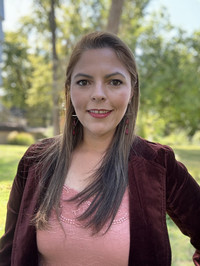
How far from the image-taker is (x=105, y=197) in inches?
52.7

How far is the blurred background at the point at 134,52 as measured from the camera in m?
2.81

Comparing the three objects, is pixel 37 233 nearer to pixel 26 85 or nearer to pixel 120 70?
pixel 120 70

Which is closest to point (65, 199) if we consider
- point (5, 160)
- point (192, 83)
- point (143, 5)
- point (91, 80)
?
point (91, 80)

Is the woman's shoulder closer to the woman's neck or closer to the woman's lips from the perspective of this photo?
the woman's neck

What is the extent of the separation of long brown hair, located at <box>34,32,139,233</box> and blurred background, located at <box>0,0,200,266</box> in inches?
9.4

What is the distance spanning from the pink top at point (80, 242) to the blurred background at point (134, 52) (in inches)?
16.8

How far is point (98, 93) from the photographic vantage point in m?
1.29

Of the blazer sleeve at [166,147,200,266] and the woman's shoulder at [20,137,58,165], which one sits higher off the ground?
the woman's shoulder at [20,137,58,165]

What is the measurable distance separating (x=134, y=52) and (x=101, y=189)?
10.3m

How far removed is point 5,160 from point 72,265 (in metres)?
0.89

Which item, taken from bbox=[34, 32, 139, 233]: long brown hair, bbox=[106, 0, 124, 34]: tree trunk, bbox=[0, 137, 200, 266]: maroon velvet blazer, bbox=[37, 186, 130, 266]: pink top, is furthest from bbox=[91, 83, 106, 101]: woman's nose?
bbox=[106, 0, 124, 34]: tree trunk

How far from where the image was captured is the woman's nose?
1.29 metres

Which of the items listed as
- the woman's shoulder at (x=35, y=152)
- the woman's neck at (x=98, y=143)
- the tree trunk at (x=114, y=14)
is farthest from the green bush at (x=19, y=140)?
the woman's neck at (x=98, y=143)

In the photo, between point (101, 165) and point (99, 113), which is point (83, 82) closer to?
point (99, 113)
